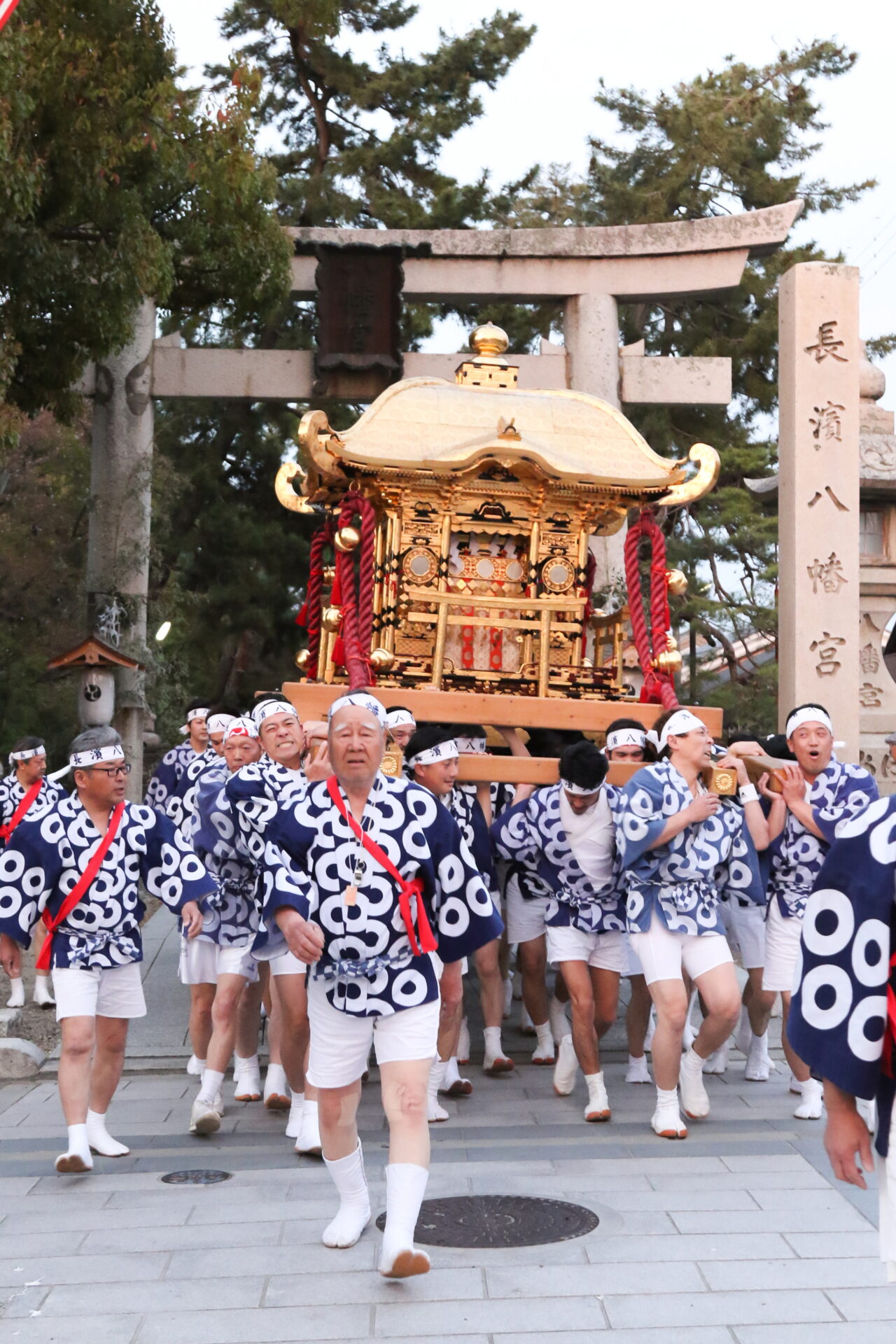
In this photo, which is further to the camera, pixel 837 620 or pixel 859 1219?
pixel 837 620

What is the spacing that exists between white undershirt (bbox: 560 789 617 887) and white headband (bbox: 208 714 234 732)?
1969 millimetres

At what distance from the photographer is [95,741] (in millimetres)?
5242

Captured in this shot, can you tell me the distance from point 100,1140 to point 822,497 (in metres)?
9.20

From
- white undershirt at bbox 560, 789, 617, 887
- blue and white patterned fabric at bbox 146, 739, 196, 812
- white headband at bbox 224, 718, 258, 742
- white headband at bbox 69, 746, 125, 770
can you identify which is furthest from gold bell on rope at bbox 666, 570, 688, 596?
white headband at bbox 69, 746, 125, 770

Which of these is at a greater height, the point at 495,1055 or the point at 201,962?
the point at 201,962

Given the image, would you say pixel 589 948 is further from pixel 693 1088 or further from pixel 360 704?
pixel 360 704

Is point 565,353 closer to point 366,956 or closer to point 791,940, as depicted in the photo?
point 791,940

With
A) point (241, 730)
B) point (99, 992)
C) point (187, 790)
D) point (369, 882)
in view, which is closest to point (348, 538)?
point (187, 790)

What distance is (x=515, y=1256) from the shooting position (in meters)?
4.13

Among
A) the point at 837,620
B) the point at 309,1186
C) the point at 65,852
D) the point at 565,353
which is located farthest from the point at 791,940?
the point at 565,353

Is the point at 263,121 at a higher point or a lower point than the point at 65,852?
higher

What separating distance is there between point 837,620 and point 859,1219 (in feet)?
28.4

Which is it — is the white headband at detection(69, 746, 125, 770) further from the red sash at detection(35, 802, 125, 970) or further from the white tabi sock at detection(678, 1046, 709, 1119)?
the white tabi sock at detection(678, 1046, 709, 1119)

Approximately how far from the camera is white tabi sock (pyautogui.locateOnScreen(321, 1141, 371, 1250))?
4211mm
